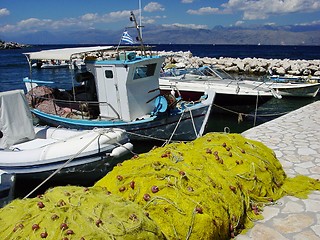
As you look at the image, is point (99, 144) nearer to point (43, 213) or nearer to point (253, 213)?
point (253, 213)

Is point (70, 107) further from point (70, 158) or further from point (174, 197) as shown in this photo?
point (174, 197)

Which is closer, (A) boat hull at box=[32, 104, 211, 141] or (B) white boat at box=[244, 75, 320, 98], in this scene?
(A) boat hull at box=[32, 104, 211, 141]

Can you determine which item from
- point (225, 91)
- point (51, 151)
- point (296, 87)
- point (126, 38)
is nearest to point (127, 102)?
point (126, 38)

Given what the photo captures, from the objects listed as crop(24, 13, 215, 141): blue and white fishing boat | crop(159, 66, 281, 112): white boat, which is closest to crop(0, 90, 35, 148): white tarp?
crop(24, 13, 215, 141): blue and white fishing boat

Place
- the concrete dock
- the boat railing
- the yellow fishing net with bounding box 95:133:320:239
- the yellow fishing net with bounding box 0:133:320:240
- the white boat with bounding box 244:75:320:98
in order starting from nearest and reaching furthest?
the yellow fishing net with bounding box 0:133:320:240
the yellow fishing net with bounding box 95:133:320:239
the concrete dock
the boat railing
the white boat with bounding box 244:75:320:98

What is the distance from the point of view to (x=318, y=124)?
29.3 feet

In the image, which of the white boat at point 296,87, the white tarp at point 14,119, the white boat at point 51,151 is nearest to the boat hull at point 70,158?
the white boat at point 51,151

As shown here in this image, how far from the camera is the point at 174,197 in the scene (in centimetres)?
369

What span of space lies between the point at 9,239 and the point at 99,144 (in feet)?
14.4

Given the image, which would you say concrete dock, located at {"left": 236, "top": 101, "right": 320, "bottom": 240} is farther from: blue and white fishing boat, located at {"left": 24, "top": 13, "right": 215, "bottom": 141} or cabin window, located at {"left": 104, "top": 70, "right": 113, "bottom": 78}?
cabin window, located at {"left": 104, "top": 70, "right": 113, "bottom": 78}

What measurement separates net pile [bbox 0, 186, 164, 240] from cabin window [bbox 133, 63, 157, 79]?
634 centimetres

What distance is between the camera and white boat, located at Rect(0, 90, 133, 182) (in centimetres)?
685

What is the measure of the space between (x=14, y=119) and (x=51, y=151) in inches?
61.0

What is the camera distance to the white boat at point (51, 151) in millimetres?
6848
